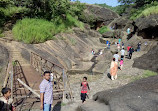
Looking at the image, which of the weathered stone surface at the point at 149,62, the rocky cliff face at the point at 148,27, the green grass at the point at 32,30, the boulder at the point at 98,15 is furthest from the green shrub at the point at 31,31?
the boulder at the point at 98,15

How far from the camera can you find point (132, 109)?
123 inches

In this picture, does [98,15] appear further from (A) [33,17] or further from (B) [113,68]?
(B) [113,68]

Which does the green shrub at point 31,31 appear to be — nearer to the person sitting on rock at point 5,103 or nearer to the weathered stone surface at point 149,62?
the weathered stone surface at point 149,62

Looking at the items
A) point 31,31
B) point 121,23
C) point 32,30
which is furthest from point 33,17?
point 121,23

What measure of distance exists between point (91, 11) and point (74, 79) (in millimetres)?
29885

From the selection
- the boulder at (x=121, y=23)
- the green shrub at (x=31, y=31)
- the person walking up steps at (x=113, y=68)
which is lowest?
the person walking up steps at (x=113, y=68)

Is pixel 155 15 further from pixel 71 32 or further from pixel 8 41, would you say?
pixel 8 41

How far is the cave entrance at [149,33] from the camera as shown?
2163cm

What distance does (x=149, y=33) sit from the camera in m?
22.8

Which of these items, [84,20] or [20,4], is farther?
[84,20]

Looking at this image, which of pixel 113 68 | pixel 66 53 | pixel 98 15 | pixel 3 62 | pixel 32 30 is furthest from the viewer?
pixel 98 15

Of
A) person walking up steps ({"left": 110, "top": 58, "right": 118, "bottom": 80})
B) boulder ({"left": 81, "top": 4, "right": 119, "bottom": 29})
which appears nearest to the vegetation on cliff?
person walking up steps ({"left": 110, "top": 58, "right": 118, "bottom": 80})

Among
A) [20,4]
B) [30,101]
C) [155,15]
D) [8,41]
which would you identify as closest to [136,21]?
[155,15]

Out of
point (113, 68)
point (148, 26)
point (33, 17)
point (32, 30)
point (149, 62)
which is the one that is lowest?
point (113, 68)
